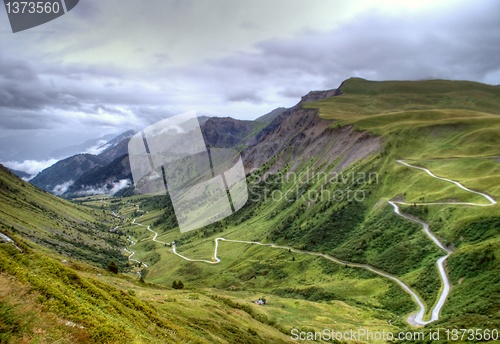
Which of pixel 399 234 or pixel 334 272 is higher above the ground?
pixel 399 234

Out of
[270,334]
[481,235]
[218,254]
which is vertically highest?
[270,334]

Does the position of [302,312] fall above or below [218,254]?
above

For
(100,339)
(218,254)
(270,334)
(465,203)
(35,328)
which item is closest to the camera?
(35,328)

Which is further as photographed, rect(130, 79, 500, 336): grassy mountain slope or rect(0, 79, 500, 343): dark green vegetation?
rect(130, 79, 500, 336): grassy mountain slope

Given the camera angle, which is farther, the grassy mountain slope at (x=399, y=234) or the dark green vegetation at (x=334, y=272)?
the grassy mountain slope at (x=399, y=234)

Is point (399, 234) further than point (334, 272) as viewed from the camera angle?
No

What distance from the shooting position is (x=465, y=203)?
339ft

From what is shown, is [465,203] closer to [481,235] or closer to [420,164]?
[481,235]

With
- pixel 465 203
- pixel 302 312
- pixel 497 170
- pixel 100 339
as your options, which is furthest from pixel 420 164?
pixel 100 339

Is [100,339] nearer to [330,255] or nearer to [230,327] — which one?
[230,327]

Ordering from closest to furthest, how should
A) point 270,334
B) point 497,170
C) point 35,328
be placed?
point 35,328 → point 270,334 → point 497,170

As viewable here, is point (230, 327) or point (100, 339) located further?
point (230, 327)

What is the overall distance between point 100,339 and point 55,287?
5.45 metres

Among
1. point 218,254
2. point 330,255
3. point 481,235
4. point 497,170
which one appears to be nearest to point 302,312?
point 481,235
